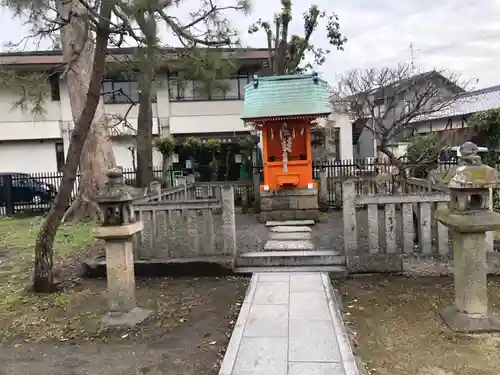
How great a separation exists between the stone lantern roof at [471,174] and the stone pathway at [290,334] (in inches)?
69.4

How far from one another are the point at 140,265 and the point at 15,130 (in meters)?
18.7

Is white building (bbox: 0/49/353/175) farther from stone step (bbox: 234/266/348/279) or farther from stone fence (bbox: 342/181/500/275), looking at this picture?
stone fence (bbox: 342/181/500/275)

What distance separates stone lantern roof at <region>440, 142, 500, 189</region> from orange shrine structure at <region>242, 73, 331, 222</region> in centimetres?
568

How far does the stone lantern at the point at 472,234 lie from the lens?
13.9ft

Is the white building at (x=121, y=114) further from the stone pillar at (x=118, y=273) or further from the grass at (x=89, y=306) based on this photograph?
the stone pillar at (x=118, y=273)

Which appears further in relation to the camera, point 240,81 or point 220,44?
point 240,81

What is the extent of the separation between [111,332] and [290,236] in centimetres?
439

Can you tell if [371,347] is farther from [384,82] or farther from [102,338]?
[384,82]

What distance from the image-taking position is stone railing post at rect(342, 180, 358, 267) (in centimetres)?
609

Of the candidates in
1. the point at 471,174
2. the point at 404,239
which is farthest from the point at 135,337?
the point at 404,239

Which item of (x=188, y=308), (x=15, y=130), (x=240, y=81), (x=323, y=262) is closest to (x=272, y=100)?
(x=323, y=262)

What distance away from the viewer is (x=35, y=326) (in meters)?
4.86

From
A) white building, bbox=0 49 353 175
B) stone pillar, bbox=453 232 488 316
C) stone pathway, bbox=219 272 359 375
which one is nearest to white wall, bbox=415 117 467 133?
white building, bbox=0 49 353 175

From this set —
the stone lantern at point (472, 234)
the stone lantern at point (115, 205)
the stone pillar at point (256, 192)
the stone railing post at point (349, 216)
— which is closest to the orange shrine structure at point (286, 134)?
the stone pillar at point (256, 192)
